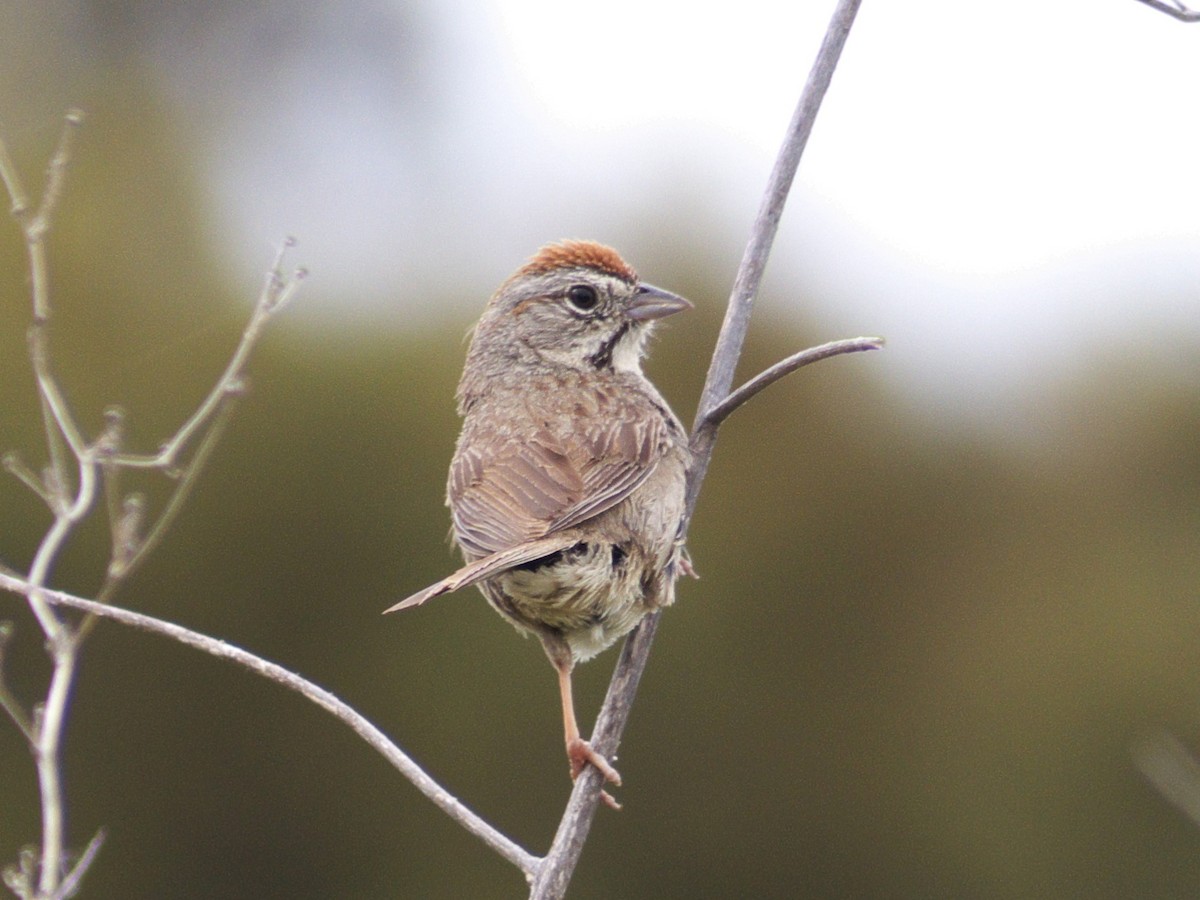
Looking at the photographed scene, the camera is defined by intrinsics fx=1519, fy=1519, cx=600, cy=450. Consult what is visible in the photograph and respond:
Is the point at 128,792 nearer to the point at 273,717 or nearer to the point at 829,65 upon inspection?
the point at 273,717

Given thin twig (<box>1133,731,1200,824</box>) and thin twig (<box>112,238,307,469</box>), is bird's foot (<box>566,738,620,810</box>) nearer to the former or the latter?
thin twig (<box>1133,731,1200,824</box>)

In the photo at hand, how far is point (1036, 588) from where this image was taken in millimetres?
9695

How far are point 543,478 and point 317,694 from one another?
4.52 ft

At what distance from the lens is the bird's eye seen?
496 centimetres

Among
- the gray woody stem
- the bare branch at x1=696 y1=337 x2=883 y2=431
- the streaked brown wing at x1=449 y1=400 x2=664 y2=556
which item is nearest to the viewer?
the bare branch at x1=696 y1=337 x2=883 y2=431

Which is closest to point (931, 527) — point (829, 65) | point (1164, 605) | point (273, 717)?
point (1164, 605)

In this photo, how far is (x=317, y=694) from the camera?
9.36 feet

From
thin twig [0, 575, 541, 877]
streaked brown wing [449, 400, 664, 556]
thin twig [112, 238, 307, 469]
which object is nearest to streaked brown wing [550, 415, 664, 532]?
streaked brown wing [449, 400, 664, 556]

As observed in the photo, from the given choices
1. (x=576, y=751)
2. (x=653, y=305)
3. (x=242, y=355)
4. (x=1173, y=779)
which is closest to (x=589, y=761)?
(x=576, y=751)

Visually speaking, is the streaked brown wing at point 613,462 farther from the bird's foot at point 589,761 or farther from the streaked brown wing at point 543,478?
the bird's foot at point 589,761

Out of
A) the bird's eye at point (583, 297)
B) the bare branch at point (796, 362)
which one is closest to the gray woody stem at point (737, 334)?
the bare branch at point (796, 362)

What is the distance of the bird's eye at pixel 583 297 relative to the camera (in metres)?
4.96

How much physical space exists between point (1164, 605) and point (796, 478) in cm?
240

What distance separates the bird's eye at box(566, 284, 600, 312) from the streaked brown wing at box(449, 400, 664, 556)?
24.7 inches
